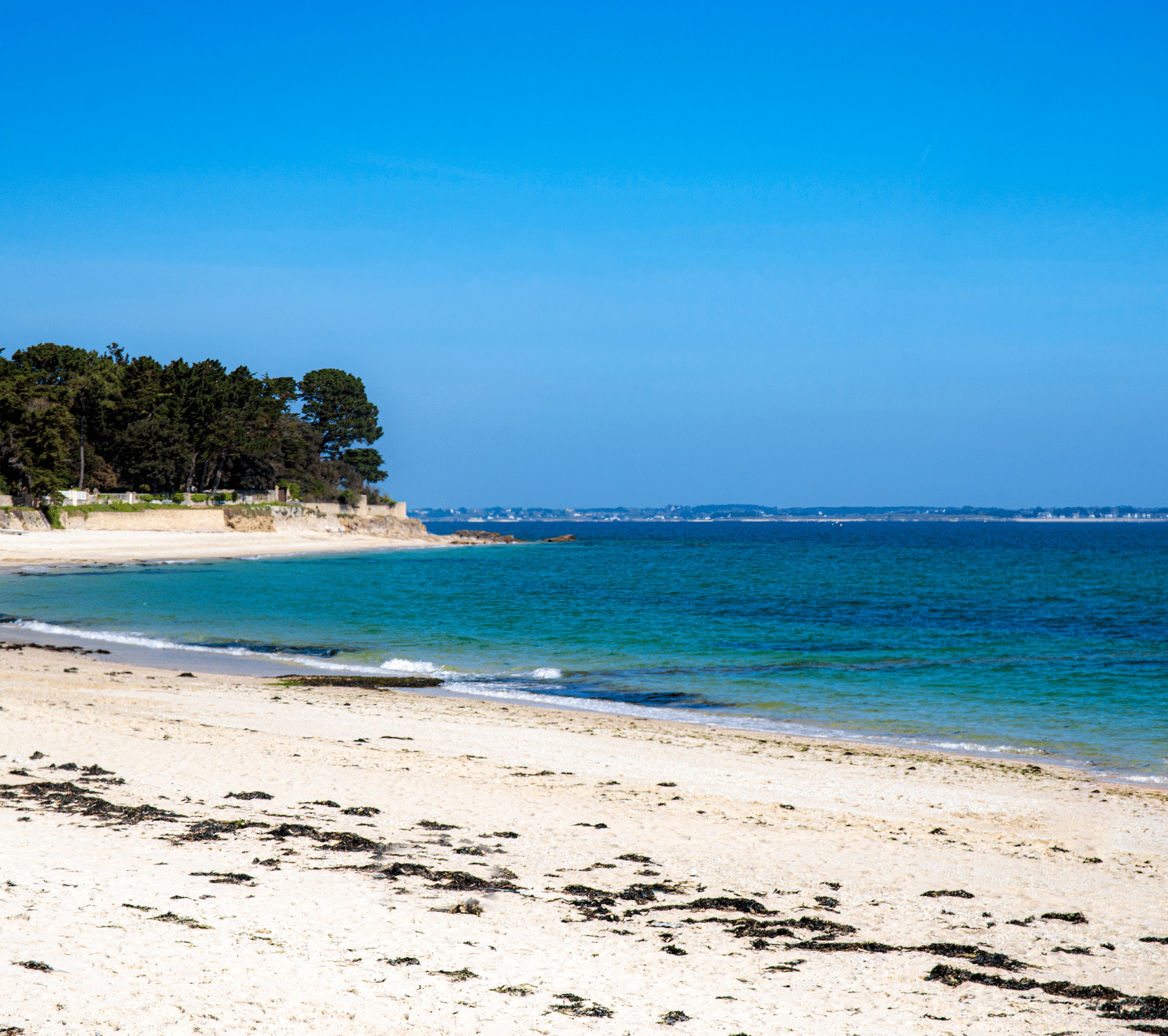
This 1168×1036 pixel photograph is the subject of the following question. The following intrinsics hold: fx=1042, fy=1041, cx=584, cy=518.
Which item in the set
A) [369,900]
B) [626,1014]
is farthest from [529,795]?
[626,1014]

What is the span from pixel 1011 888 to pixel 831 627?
25216mm

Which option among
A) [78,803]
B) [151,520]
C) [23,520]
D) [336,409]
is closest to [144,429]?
[151,520]

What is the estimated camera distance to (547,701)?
20656 millimetres

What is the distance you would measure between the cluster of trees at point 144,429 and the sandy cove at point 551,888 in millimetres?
66954

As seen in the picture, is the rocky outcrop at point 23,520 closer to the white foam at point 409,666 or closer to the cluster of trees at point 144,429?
the cluster of trees at point 144,429

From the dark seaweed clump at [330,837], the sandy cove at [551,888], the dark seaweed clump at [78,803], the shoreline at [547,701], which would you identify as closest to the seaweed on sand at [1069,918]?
the sandy cove at [551,888]

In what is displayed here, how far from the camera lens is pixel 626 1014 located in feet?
18.8

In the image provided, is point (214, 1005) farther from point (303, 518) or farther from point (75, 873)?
point (303, 518)

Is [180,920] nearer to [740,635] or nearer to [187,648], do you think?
[187,648]

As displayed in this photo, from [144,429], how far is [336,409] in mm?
41087

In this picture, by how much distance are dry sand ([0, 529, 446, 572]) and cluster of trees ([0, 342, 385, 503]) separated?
598 centimetres

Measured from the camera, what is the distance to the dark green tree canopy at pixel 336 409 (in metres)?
130

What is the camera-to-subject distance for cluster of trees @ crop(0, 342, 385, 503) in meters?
73.6

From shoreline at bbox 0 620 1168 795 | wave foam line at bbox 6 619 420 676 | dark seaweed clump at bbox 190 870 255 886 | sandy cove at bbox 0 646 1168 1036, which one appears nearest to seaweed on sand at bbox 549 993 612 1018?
sandy cove at bbox 0 646 1168 1036
